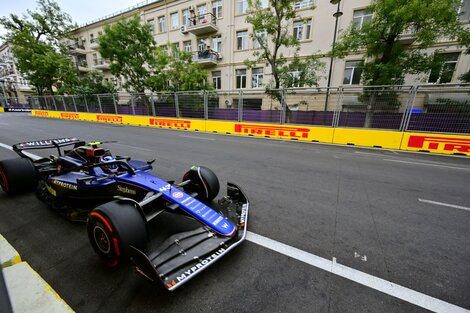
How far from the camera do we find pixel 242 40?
1816 cm

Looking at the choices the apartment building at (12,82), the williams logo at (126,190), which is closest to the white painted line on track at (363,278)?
the williams logo at (126,190)

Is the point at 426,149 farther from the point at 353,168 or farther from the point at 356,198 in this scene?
the point at 356,198

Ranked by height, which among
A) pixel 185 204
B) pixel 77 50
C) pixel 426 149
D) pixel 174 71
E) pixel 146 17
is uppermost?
pixel 146 17

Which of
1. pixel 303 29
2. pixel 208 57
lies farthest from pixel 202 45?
pixel 303 29

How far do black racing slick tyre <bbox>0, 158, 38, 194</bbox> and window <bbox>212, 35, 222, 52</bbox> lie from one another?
19.3 metres

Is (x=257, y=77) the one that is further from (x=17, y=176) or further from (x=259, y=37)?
(x=17, y=176)

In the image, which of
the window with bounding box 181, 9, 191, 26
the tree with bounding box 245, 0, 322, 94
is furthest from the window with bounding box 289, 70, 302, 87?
the window with bounding box 181, 9, 191, 26

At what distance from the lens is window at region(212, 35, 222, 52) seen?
19203 mm

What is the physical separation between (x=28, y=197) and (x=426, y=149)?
11.9 meters

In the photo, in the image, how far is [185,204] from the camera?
2.23m

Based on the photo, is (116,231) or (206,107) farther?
(206,107)

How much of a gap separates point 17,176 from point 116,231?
3.00 metres

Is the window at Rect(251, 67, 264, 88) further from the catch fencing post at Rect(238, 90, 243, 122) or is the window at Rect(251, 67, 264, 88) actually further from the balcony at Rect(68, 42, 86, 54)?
the balcony at Rect(68, 42, 86, 54)

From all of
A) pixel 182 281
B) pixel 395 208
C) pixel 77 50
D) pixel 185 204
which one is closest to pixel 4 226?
pixel 185 204
